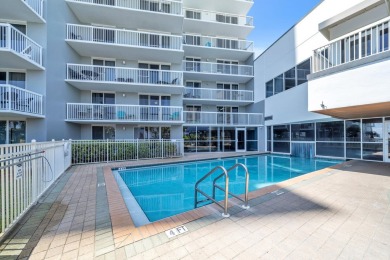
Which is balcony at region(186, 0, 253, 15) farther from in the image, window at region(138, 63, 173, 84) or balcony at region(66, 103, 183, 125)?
balcony at region(66, 103, 183, 125)

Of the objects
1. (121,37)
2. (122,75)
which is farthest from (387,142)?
(121,37)

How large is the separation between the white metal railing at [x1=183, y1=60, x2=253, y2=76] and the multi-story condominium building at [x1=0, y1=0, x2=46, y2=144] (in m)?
9.82

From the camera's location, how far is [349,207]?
3.70 meters

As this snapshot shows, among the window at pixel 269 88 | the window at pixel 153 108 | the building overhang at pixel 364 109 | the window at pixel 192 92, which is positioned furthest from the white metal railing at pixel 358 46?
the window at pixel 192 92

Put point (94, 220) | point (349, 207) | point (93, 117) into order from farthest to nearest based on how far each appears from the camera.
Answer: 1. point (93, 117)
2. point (349, 207)
3. point (94, 220)

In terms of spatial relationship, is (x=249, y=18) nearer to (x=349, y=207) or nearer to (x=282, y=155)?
(x=282, y=155)

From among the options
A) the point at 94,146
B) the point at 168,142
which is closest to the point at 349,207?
the point at 168,142

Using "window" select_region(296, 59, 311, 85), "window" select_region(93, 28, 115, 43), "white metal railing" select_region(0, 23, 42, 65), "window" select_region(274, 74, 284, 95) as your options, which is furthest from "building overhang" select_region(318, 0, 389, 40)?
"white metal railing" select_region(0, 23, 42, 65)

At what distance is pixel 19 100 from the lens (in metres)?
8.38

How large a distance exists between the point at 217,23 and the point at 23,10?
13.3m

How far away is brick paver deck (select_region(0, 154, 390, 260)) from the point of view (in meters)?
2.34

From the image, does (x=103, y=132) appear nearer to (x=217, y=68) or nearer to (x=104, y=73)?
(x=104, y=73)

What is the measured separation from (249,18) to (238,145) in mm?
12690

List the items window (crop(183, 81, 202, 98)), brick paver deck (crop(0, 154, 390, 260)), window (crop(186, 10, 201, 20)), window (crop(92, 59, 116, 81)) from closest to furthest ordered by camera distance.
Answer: brick paver deck (crop(0, 154, 390, 260))
window (crop(92, 59, 116, 81))
window (crop(183, 81, 202, 98))
window (crop(186, 10, 201, 20))
